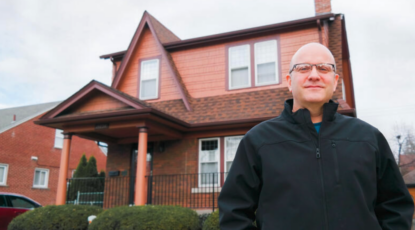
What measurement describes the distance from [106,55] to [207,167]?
20.2 ft

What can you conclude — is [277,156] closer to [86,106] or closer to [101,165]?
[86,106]

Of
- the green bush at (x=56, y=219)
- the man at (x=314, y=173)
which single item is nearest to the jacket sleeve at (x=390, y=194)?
the man at (x=314, y=173)

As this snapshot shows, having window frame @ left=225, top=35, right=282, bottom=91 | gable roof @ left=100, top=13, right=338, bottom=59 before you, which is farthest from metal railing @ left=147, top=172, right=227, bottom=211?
gable roof @ left=100, top=13, right=338, bottom=59

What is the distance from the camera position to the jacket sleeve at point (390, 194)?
173 cm

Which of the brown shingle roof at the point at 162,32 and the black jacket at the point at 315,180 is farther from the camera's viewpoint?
the brown shingle roof at the point at 162,32

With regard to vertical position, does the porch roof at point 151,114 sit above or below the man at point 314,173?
above

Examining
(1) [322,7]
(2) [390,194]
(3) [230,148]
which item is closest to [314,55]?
(2) [390,194]

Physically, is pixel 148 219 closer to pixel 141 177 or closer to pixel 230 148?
pixel 141 177

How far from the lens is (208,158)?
11109mm

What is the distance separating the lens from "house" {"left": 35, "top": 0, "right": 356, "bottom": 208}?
1041 cm

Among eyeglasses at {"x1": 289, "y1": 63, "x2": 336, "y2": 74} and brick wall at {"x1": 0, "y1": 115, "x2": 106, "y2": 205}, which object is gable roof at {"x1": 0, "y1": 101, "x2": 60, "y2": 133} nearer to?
brick wall at {"x1": 0, "y1": 115, "x2": 106, "y2": 205}

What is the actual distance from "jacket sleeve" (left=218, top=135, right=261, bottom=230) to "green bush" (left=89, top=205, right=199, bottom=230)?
637cm

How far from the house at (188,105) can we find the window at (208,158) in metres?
0.03

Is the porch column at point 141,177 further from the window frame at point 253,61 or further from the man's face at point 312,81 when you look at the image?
the man's face at point 312,81
